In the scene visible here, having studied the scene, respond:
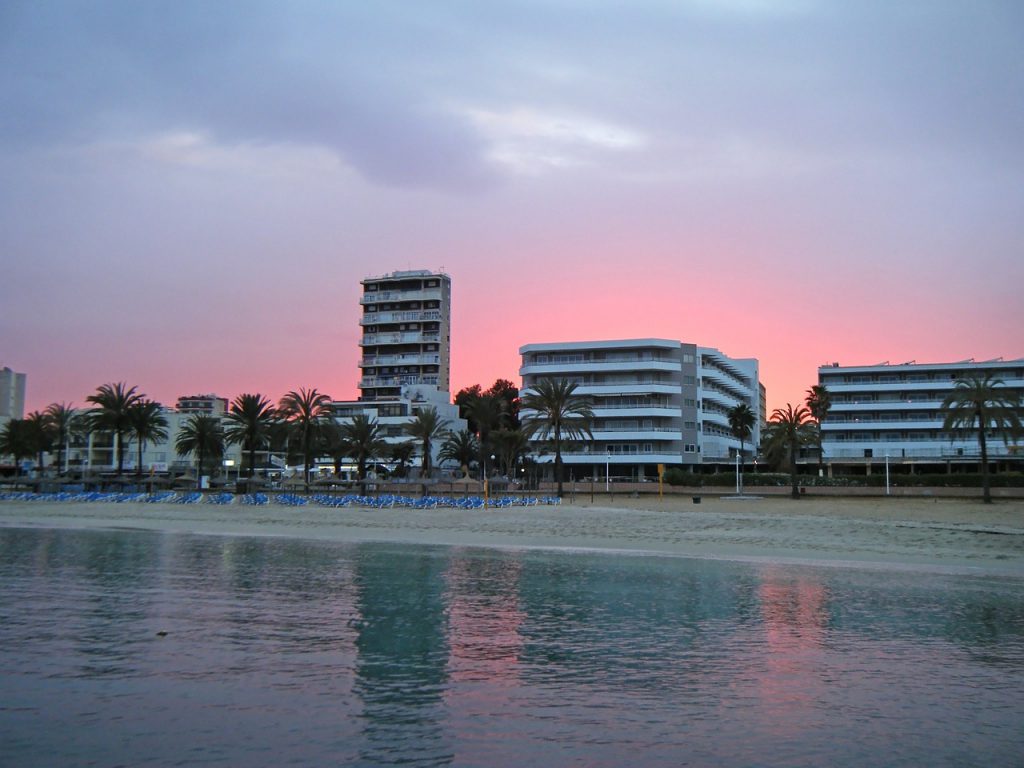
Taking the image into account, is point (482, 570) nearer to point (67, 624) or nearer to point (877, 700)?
point (67, 624)

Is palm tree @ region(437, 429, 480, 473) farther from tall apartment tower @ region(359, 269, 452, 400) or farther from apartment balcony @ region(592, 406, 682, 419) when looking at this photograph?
tall apartment tower @ region(359, 269, 452, 400)

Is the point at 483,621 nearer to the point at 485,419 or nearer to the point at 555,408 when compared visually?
the point at 555,408

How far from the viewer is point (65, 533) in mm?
41281

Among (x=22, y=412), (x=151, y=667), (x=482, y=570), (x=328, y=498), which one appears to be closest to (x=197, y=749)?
(x=151, y=667)

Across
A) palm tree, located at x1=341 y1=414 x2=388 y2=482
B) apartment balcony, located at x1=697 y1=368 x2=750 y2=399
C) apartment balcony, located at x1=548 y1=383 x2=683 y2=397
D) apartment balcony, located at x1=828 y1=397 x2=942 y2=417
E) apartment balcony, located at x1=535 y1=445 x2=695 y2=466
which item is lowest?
apartment balcony, located at x1=535 y1=445 x2=695 y2=466

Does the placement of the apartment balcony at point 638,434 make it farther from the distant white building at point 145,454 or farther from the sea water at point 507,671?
the sea water at point 507,671

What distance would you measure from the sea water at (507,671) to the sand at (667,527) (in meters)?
7.19

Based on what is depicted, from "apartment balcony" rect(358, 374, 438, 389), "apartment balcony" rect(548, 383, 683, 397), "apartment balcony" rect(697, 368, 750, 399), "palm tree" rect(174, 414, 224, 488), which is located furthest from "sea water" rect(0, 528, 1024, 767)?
"apartment balcony" rect(358, 374, 438, 389)

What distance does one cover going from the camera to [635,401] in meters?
103

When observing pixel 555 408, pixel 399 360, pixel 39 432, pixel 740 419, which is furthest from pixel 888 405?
pixel 39 432

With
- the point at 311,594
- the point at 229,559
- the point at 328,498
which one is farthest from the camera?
the point at 328,498

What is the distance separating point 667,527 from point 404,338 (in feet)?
313

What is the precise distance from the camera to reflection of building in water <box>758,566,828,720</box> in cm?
1145

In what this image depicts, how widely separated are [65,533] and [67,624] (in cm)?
2819
